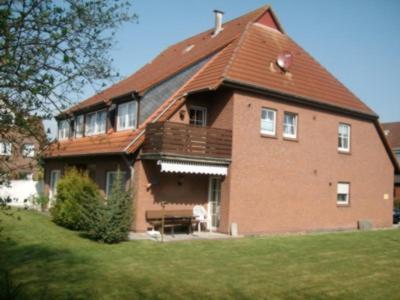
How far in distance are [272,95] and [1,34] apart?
15.7 metres

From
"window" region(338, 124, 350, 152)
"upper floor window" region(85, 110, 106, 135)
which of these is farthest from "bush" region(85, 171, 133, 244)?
"window" region(338, 124, 350, 152)

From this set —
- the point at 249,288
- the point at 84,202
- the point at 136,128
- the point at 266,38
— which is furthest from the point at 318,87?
the point at 249,288

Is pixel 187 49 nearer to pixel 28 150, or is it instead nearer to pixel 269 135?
pixel 269 135

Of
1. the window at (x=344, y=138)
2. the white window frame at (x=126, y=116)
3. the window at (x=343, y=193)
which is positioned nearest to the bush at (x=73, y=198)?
the white window frame at (x=126, y=116)

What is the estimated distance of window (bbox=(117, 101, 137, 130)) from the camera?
20078 millimetres

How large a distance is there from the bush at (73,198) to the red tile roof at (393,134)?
151ft

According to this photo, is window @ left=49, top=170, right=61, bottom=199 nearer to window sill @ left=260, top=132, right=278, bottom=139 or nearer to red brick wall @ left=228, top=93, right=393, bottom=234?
red brick wall @ left=228, top=93, right=393, bottom=234

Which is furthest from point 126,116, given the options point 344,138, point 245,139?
point 344,138

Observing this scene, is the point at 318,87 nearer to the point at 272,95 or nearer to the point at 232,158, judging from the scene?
the point at 272,95

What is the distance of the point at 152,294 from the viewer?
8.90 m

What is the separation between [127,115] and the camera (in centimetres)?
2062

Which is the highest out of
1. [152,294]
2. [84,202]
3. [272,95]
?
[272,95]

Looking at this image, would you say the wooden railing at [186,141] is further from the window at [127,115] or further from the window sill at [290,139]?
the window sill at [290,139]

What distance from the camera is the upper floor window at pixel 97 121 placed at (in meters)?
22.9
